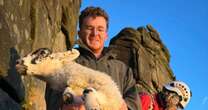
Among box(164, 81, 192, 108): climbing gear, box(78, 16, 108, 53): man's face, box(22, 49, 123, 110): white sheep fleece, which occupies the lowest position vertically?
box(164, 81, 192, 108): climbing gear

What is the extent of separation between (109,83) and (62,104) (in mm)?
572

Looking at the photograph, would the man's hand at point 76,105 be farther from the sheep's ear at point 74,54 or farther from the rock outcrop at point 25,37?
the rock outcrop at point 25,37

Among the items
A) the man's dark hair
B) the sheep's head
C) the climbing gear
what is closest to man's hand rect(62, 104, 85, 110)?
the sheep's head

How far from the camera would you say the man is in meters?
5.65

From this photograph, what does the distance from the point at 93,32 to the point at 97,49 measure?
216mm

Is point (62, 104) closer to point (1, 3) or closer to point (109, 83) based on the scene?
point (109, 83)

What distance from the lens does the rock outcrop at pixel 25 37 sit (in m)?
7.60

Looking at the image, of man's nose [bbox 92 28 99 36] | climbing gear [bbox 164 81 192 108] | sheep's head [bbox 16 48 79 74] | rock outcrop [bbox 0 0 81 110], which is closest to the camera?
sheep's head [bbox 16 48 79 74]

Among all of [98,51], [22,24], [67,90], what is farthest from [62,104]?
[22,24]

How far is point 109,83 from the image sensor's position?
5199 mm

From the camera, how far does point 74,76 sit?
5.27 meters

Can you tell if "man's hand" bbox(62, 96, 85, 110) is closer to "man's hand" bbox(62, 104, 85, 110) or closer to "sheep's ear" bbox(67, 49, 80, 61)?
"man's hand" bbox(62, 104, 85, 110)

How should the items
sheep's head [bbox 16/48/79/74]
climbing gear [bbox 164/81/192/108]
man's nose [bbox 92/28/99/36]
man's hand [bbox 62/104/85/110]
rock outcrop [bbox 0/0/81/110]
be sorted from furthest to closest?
climbing gear [bbox 164/81/192/108], rock outcrop [bbox 0/0/81/110], man's nose [bbox 92/28/99/36], sheep's head [bbox 16/48/79/74], man's hand [bbox 62/104/85/110]

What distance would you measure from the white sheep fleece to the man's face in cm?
23
